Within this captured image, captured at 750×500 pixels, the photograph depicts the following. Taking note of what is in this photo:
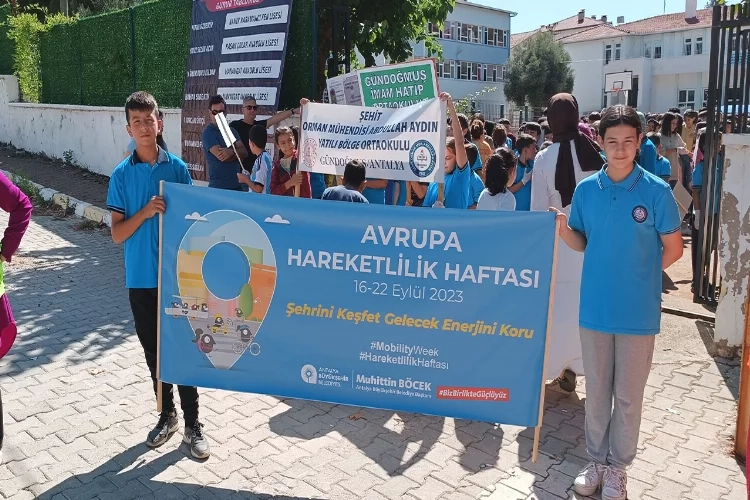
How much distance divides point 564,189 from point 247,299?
2.22 meters

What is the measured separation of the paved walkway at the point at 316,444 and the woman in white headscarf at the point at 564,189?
428mm

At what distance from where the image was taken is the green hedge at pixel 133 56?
29.5 feet

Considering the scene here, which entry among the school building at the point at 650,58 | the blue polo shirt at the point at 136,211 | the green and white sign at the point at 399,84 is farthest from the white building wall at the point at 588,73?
the blue polo shirt at the point at 136,211

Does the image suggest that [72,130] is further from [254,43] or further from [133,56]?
[254,43]

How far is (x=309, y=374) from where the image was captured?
3.85 meters

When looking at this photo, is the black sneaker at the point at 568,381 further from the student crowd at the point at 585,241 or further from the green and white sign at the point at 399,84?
the green and white sign at the point at 399,84

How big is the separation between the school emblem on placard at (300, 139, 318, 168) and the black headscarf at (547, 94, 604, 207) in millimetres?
2406

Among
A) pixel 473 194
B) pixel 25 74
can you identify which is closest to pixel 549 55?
pixel 25 74

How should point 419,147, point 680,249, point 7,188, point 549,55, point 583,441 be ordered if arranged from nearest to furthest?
1. point 680,249
2. point 7,188
3. point 583,441
4. point 419,147
5. point 549,55

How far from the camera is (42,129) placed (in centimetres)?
1797

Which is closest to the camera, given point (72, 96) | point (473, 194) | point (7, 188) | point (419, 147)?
point (7, 188)

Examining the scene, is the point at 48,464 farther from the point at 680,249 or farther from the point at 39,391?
the point at 680,249

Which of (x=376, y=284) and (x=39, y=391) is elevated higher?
(x=376, y=284)

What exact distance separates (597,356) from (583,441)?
98cm
